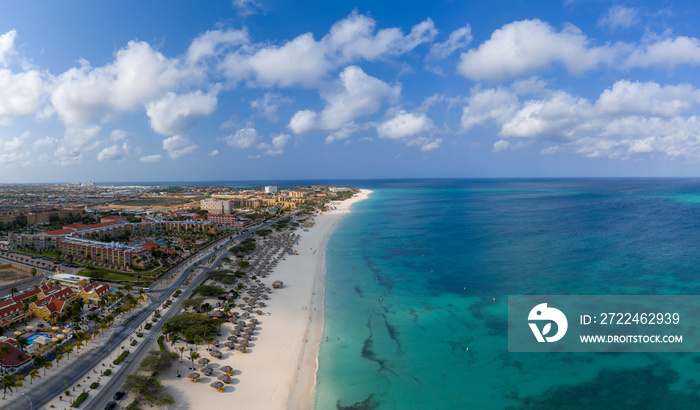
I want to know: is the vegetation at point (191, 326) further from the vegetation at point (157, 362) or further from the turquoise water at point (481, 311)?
the turquoise water at point (481, 311)

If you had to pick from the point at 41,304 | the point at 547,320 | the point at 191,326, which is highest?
the point at 41,304

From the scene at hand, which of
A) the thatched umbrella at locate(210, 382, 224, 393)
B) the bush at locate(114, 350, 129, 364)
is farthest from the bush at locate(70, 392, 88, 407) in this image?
the thatched umbrella at locate(210, 382, 224, 393)

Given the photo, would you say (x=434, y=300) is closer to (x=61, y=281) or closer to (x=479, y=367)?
(x=479, y=367)

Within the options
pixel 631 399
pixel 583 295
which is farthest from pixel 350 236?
pixel 631 399

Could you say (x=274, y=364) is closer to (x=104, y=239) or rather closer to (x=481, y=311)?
(x=481, y=311)

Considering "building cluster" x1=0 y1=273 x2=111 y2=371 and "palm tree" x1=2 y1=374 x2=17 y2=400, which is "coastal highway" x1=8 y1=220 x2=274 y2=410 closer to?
"palm tree" x1=2 y1=374 x2=17 y2=400

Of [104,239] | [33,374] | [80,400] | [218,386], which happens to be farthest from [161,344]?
[104,239]
